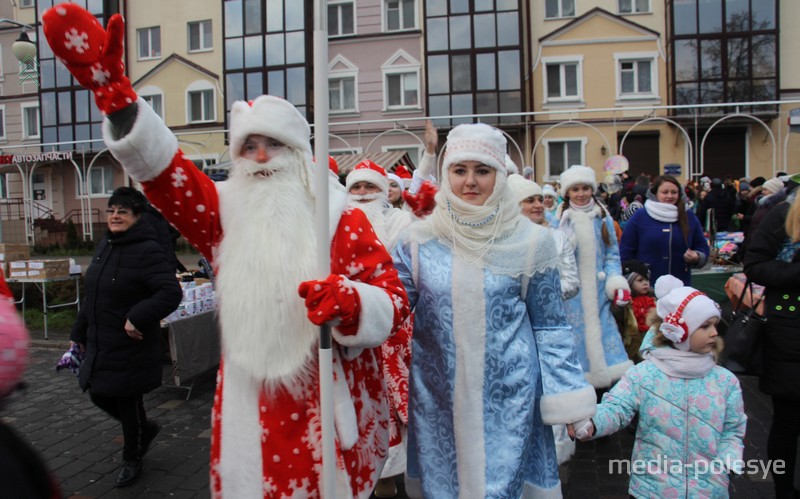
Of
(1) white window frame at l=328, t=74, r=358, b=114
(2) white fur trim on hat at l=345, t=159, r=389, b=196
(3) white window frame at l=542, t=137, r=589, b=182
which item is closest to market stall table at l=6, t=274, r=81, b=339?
(2) white fur trim on hat at l=345, t=159, r=389, b=196

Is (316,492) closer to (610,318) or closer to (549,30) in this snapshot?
(610,318)

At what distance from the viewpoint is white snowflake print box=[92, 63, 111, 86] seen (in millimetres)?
1821

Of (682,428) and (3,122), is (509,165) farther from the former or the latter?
(3,122)

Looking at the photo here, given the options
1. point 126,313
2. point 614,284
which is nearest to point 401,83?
point 614,284

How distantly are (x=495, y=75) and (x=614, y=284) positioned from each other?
19651 mm

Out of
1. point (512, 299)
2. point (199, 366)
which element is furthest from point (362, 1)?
point (512, 299)

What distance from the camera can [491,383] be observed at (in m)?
2.42

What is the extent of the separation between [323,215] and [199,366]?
16.9 feet

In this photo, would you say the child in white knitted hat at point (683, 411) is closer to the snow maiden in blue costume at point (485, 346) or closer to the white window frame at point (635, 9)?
the snow maiden in blue costume at point (485, 346)

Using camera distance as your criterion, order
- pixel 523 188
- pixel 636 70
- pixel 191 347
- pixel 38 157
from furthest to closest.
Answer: pixel 38 157
pixel 636 70
pixel 191 347
pixel 523 188

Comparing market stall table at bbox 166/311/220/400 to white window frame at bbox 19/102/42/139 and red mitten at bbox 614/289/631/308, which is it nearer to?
red mitten at bbox 614/289/631/308

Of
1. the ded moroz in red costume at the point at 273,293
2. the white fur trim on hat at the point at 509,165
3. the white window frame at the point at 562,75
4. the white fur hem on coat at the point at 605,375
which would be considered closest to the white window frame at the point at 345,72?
the white window frame at the point at 562,75

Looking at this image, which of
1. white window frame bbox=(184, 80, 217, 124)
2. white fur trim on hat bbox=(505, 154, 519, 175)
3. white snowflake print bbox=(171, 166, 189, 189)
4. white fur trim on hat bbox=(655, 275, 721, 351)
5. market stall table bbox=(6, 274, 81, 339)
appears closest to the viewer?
white snowflake print bbox=(171, 166, 189, 189)

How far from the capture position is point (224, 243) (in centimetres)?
227
